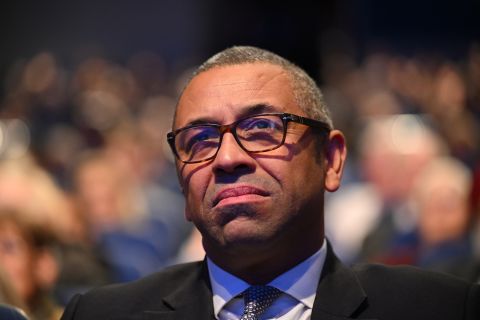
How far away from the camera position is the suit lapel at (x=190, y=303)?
232 cm

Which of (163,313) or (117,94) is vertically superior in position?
(163,313)

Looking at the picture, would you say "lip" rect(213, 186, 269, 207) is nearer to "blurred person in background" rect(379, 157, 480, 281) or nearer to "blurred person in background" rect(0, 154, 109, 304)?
"blurred person in background" rect(0, 154, 109, 304)

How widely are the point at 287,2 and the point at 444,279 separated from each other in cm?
1033

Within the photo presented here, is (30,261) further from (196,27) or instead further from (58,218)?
(196,27)

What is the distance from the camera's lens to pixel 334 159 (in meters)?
2.47

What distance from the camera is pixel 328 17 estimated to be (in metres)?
12.1

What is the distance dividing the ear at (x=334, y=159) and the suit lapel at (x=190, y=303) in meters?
0.43

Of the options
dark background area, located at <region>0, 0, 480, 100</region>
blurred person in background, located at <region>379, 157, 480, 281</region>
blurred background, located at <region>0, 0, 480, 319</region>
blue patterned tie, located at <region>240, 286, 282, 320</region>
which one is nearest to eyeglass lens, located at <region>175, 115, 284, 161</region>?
blue patterned tie, located at <region>240, 286, 282, 320</region>

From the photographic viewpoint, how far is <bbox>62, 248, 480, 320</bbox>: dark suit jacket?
223 cm

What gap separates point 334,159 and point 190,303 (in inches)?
22.7

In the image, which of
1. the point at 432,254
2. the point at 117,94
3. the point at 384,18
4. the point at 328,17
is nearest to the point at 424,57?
the point at 384,18

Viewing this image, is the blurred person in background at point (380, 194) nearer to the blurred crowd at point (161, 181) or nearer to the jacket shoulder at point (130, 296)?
the blurred crowd at point (161, 181)

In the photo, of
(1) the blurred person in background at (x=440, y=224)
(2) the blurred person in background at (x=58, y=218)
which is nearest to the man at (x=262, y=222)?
(2) the blurred person in background at (x=58, y=218)

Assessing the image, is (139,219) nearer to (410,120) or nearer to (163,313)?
(410,120)
